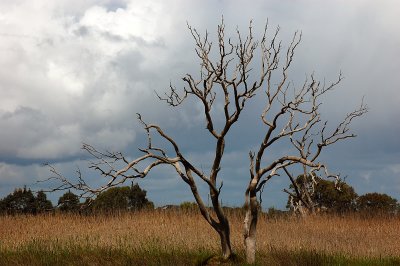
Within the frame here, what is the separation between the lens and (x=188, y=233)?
73.2ft

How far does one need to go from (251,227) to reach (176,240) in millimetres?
5878

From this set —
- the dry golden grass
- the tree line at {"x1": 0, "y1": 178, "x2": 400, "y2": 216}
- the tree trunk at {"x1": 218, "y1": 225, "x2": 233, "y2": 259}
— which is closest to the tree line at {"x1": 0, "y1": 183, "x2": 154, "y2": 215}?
the tree line at {"x1": 0, "y1": 178, "x2": 400, "y2": 216}

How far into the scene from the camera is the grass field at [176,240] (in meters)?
17.9

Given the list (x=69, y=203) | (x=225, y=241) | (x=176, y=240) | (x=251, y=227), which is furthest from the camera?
(x=69, y=203)

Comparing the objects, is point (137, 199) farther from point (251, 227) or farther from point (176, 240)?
point (251, 227)

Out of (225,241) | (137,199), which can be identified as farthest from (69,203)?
(225,241)

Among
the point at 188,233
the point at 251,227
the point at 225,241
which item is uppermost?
the point at 251,227

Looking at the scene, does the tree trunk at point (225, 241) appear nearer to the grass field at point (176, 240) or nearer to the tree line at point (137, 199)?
the grass field at point (176, 240)

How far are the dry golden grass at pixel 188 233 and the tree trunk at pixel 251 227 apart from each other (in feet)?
10.4

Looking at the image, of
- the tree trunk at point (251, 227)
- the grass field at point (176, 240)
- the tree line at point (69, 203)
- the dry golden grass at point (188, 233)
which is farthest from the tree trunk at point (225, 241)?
the tree line at point (69, 203)

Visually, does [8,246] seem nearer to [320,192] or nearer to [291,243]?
[291,243]

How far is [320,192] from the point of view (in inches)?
1783

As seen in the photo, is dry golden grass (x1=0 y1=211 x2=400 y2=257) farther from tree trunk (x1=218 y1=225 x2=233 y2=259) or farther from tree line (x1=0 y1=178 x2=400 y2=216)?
tree line (x1=0 y1=178 x2=400 y2=216)

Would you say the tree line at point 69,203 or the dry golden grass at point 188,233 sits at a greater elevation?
the tree line at point 69,203
